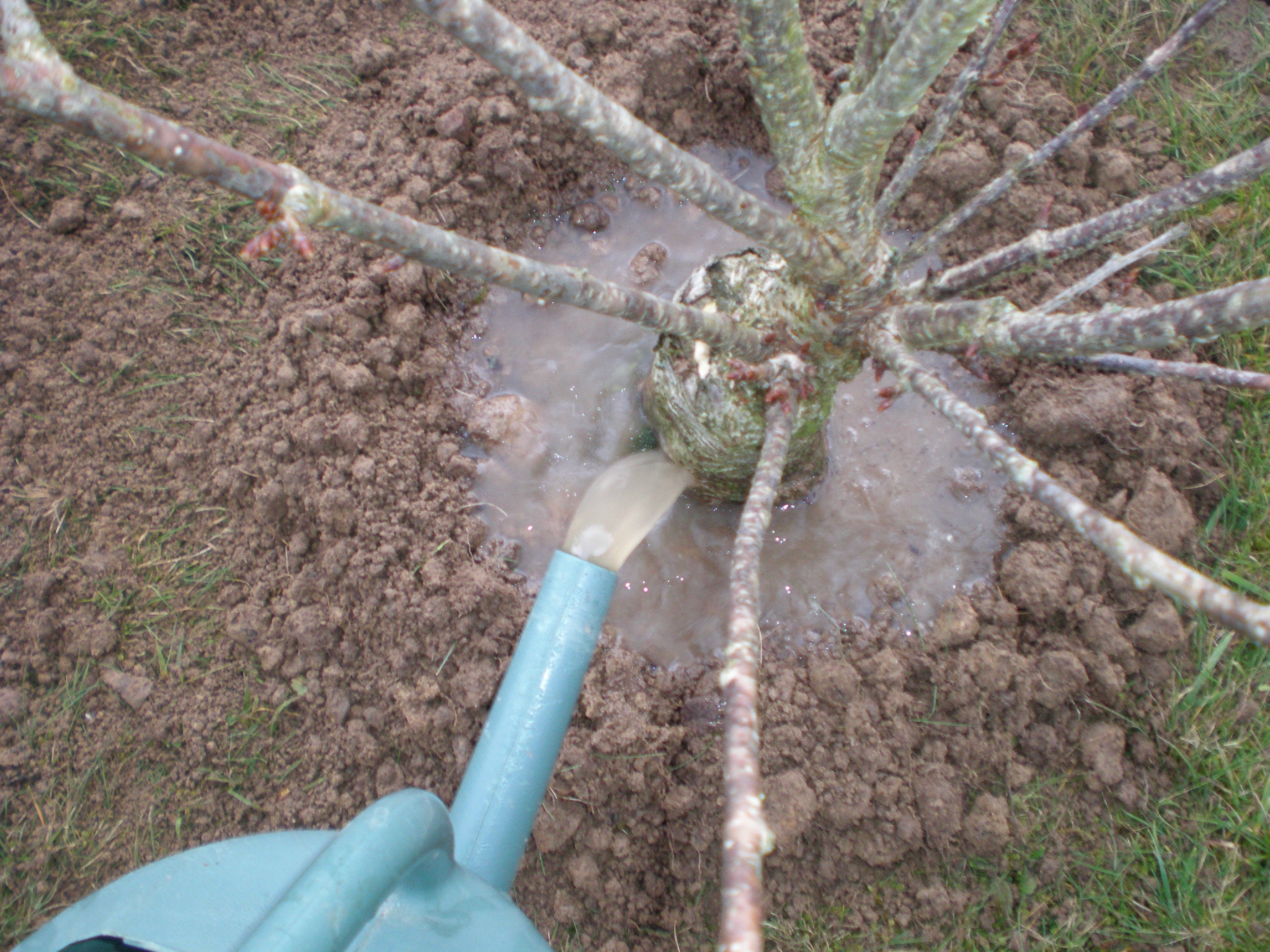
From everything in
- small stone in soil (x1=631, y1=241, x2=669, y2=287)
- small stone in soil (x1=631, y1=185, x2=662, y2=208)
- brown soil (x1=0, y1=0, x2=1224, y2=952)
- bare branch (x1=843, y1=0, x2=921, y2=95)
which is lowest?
brown soil (x1=0, y1=0, x2=1224, y2=952)

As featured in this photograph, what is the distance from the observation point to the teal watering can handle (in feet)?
4.49

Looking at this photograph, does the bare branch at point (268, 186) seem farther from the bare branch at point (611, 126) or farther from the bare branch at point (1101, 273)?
the bare branch at point (1101, 273)

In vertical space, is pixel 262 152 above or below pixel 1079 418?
below

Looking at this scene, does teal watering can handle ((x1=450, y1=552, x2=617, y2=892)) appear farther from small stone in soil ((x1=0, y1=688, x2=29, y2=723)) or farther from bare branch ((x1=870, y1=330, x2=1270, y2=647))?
small stone in soil ((x1=0, y1=688, x2=29, y2=723))

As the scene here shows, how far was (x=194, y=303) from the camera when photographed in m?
2.06

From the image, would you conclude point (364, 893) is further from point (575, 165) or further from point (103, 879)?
point (575, 165)

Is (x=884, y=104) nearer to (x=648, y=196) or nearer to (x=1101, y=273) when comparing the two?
(x=1101, y=273)

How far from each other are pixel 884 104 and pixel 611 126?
0.40 metres

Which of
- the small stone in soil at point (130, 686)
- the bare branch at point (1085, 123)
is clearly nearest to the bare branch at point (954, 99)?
the bare branch at point (1085, 123)

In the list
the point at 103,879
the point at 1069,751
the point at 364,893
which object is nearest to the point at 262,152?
the point at 103,879

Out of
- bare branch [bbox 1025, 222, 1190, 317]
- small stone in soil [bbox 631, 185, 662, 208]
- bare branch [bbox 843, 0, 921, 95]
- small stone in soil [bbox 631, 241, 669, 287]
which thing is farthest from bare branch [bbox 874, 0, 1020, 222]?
small stone in soil [bbox 631, 185, 662, 208]

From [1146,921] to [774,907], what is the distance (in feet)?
2.60

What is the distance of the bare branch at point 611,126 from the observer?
77cm

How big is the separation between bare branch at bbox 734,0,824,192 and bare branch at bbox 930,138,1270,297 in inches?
18.2
